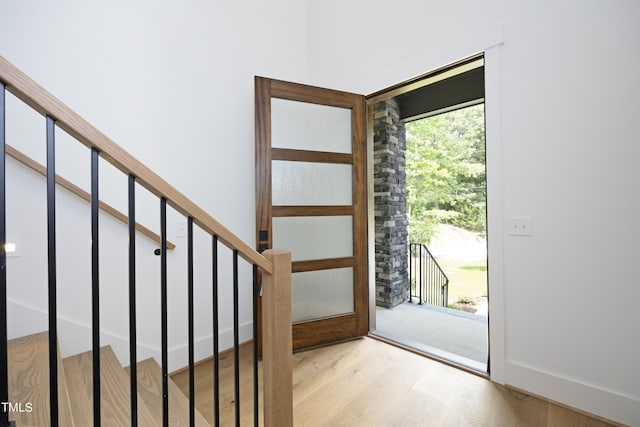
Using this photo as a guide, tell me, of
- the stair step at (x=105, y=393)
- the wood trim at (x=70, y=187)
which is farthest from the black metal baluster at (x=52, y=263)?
the wood trim at (x=70, y=187)

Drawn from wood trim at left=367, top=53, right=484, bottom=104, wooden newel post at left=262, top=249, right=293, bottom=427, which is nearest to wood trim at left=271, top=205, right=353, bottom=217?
wood trim at left=367, top=53, right=484, bottom=104

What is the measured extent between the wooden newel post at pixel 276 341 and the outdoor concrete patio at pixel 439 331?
1.59m

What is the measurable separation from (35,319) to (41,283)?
7.5 inches

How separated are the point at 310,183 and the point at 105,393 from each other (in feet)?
6.00

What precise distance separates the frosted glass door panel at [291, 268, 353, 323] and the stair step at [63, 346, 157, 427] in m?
1.21

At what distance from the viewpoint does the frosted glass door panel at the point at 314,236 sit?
2438 mm

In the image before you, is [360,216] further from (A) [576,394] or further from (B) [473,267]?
(B) [473,267]

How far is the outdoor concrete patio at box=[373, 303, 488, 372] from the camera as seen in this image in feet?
8.00

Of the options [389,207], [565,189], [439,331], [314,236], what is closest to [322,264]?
[314,236]

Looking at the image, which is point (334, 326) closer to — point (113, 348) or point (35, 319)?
point (113, 348)

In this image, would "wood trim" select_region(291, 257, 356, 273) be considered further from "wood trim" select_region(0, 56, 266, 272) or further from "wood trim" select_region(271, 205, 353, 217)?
"wood trim" select_region(0, 56, 266, 272)

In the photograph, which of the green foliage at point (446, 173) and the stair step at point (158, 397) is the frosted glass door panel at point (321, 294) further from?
the green foliage at point (446, 173)

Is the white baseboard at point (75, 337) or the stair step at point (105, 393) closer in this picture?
the stair step at point (105, 393)

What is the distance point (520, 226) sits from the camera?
6.13 ft
